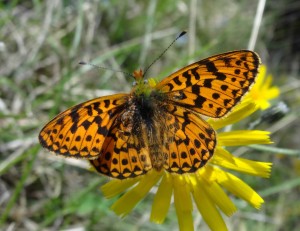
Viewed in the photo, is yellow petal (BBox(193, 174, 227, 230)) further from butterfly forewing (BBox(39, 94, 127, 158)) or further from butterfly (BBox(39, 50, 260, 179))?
butterfly forewing (BBox(39, 94, 127, 158))

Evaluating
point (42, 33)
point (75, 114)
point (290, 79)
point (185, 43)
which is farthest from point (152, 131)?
point (290, 79)

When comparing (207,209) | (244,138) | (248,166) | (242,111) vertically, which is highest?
(242,111)

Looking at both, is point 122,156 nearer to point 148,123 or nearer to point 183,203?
point 148,123

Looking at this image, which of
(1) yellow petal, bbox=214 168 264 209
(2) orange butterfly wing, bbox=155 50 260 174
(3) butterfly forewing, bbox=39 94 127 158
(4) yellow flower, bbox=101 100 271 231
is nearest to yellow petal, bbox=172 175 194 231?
(4) yellow flower, bbox=101 100 271 231

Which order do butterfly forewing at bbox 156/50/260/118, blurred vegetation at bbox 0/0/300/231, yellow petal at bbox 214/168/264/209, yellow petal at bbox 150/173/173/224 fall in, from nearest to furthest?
1. butterfly forewing at bbox 156/50/260/118
2. yellow petal at bbox 214/168/264/209
3. yellow petal at bbox 150/173/173/224
4. blurred vegetation at bbox 0/0/300/231

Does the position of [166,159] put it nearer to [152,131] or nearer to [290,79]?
[152,131]

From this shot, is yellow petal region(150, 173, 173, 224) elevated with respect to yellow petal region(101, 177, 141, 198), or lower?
lower

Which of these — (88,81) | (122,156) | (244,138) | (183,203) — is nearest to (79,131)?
(122,156)
